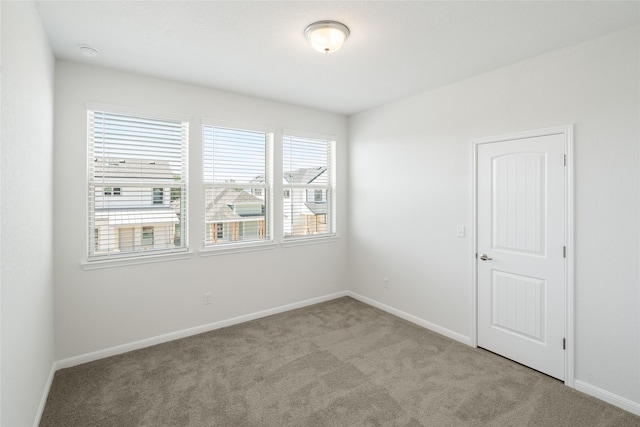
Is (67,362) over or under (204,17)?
under

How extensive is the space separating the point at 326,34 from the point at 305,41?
290 millimetres

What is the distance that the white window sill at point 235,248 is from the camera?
3584mm

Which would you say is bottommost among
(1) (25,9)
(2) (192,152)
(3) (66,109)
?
(2) (192,152)

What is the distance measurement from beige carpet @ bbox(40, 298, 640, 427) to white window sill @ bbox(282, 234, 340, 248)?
1.17m

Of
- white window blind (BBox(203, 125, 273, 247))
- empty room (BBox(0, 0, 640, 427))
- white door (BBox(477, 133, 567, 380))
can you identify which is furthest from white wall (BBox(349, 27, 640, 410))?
white window blind (BBox(203, 125, 273, 247))

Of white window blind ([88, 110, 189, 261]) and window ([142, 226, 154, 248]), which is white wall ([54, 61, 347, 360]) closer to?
white window blind ([88, 110, 189, 261])

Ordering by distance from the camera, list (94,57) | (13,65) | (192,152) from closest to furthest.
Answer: (13,65), (94,57), (192,152)

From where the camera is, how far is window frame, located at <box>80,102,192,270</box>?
2947 millimetres

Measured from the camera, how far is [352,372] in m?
2.76

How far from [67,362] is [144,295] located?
2.56 feet

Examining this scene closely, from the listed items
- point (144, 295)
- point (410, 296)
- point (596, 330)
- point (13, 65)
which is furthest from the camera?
point (410, 296)

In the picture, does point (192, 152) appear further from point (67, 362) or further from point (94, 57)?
point (67, 362)

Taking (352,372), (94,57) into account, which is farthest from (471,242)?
(94,57)

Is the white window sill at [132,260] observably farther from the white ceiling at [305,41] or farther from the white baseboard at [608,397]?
the white baseboard at [608,397]
